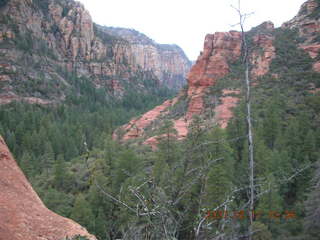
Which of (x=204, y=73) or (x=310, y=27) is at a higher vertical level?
(x=310, y=27)

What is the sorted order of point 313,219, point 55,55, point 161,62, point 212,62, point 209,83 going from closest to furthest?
1. point 313,219
2. point 209,83
3. point 212,62
4. point 55,55
5. point 161,62

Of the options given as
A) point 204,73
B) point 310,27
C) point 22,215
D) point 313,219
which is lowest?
point 313,219

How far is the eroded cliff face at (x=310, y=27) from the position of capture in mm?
34500

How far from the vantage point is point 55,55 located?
7531 cm

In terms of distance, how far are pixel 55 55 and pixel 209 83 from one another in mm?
53870

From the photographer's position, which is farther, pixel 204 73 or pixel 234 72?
pixel 204 73

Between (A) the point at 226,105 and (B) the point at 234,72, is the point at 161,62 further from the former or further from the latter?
(A) the point at 226,105

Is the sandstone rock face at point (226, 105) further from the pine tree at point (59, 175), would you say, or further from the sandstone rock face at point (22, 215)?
the sandstone rock face at point (22, 215)

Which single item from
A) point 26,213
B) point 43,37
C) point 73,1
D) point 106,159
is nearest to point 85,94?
point 43,37

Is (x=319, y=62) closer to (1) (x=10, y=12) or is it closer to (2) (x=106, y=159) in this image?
(2) (x=106, y=159)

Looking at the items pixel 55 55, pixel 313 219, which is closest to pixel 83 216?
pixel 313 219

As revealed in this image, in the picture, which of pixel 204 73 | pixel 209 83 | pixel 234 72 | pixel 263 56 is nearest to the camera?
pixel 263 56

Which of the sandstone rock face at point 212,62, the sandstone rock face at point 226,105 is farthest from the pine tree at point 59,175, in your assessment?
the sandstone rock face at point 212,62

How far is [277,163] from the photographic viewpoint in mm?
15680
